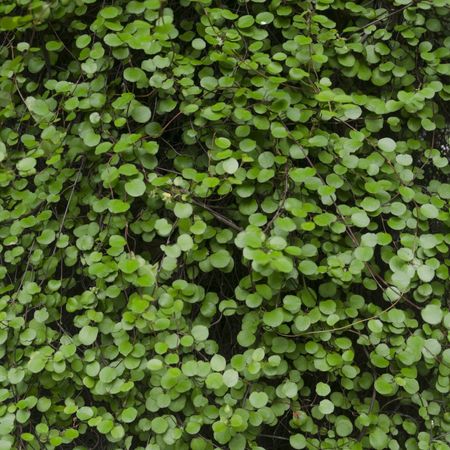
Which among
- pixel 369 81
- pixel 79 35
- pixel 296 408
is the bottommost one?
Result: pixel 296 408

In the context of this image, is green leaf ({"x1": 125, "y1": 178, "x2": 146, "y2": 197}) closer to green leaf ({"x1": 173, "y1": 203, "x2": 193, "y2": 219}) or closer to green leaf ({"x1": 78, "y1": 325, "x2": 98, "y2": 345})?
green leaf ({"x1": 173, "y1": 203, "x2": 193, "y2": 219})

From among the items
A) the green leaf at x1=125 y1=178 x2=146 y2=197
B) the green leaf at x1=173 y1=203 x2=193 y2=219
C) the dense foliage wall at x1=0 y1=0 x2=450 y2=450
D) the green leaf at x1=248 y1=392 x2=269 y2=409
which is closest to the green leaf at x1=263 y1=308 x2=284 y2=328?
the dense foliage wall at x1=0 y1=0 x2=450 y2=450

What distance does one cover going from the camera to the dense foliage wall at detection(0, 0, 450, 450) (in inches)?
50.7

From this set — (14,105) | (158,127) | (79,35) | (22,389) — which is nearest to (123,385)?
(22,389)

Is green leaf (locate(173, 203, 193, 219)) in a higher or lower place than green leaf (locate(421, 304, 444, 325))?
higher

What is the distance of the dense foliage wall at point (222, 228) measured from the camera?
1.29 meters

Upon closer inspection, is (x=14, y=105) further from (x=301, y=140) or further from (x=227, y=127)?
(x=301, y=140)

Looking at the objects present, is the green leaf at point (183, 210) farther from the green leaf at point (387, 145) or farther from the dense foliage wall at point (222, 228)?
the green leaf at point (387, 145)

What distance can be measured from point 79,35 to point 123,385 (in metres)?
0.90

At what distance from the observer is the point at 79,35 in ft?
5.04

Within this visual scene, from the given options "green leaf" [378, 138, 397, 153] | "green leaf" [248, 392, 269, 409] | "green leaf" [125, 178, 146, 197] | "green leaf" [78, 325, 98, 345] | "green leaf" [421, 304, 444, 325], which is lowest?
"green leaf" [248, 392, 269, 409]

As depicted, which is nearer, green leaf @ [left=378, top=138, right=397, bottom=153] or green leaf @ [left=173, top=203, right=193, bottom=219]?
green leaf @ [left=173, top=203, right=193, bottom=219]

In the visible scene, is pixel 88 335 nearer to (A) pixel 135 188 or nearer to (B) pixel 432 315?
(A) pixel 135 188

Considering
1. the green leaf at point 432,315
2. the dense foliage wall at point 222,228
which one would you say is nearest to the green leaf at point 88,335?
the dense foliage wall at point 222,228
